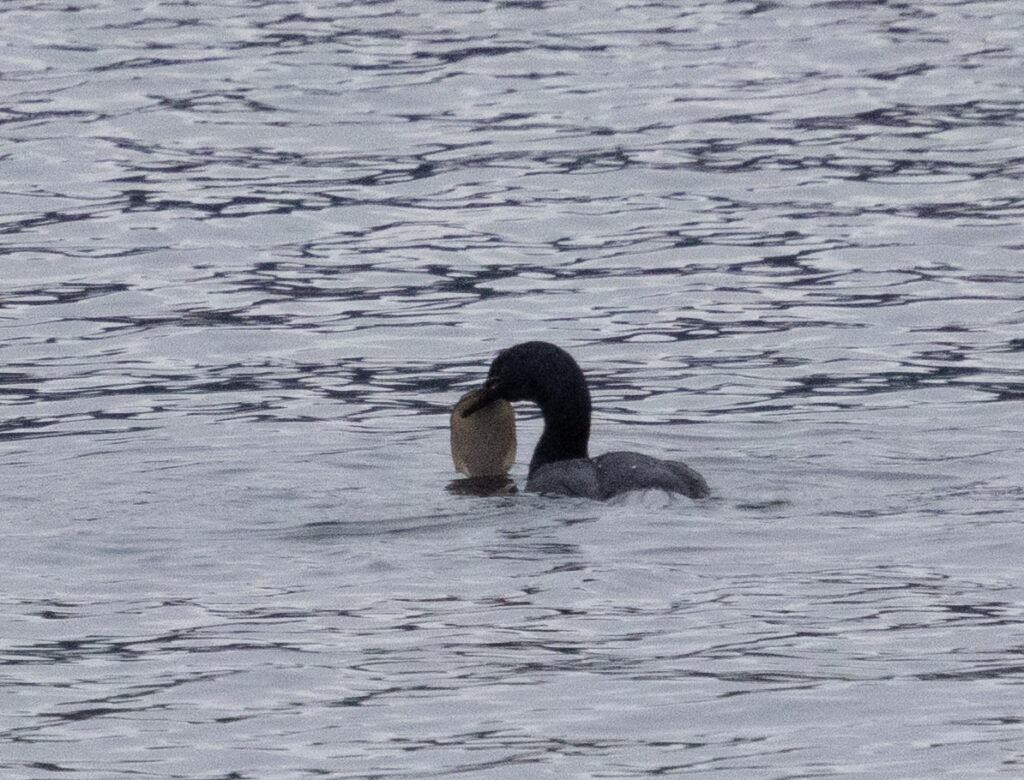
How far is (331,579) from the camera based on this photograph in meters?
9.32

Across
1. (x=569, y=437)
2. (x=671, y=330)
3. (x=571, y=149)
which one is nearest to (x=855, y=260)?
(x=671, y=330)

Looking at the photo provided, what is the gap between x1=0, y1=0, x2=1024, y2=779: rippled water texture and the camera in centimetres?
761

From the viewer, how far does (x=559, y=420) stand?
1162 centimetres

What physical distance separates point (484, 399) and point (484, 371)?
236cm

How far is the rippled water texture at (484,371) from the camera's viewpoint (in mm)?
7609

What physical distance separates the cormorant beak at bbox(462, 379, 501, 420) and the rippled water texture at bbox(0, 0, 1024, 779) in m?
0.40

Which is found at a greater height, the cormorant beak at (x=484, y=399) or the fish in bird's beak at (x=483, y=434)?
the cormorant beak at (x=484, y=399)

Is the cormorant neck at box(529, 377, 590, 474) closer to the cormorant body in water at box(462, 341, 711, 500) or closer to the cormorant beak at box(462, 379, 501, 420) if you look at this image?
the cormorant body in water at box(462, 341, 711, 500)

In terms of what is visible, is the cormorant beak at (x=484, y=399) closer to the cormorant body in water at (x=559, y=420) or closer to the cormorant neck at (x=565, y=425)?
the cormorant body in water at (x=559, y=420)

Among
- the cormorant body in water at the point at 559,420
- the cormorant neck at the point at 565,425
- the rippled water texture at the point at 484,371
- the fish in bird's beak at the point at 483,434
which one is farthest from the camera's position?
the fish in bird's beak at the point at 483,434

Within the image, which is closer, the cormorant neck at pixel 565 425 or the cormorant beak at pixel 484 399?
the cormorant neck at pixel 565 425

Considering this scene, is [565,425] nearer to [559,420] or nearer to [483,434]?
[559,420]

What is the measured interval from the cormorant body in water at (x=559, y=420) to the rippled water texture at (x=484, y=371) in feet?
0.66

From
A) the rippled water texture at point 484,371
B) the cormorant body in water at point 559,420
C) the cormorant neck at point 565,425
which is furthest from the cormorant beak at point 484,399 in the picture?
the rippled water texture at point 484,371
